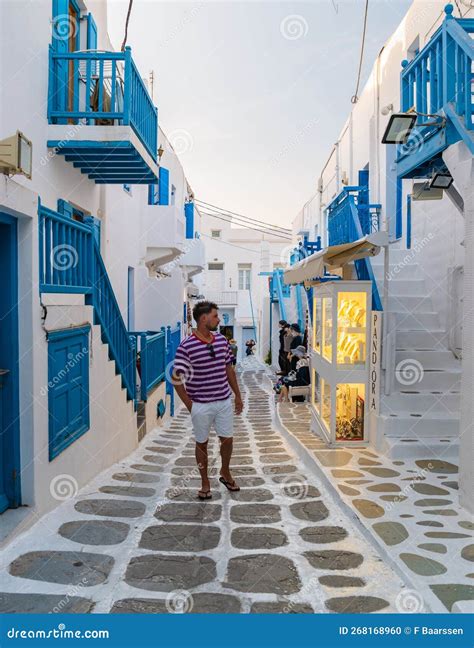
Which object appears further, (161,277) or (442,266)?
(161,277)

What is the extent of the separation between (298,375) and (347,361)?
565 cm

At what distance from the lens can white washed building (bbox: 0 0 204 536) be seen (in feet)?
13.8

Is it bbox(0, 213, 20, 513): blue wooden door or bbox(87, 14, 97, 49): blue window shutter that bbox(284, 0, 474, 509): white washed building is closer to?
bbox(0, 213, 20, 513): blue wooden door

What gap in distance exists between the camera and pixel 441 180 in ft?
19.6

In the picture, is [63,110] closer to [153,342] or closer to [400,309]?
[153,342]

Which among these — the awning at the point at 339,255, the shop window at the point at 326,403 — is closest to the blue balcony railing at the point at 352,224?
the awning at the point at 339,255

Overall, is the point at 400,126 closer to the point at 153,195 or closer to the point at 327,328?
the point at 327,328

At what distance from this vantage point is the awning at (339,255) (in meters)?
6.64

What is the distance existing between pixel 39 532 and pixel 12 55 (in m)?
4.62

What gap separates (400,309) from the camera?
348 inches

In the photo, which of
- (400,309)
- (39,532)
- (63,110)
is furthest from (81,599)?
(400,309)
